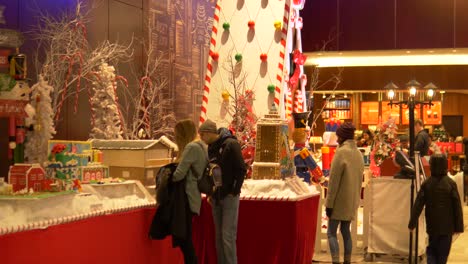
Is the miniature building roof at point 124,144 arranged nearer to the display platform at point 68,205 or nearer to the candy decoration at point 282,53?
the display platform at point 68,205

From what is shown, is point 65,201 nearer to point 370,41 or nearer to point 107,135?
point 107,135

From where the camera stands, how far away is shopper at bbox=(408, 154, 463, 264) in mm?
6691

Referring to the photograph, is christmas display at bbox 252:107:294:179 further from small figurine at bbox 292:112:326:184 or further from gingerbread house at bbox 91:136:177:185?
gingerbread house at bbox 91:136:177:185

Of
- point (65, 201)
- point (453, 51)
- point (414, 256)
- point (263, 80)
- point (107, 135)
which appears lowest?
point (414, 256)

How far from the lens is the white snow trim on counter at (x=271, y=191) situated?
6.67 metres

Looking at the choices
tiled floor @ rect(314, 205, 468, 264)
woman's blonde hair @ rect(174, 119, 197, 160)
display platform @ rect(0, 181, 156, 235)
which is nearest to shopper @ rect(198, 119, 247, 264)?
→ woman's blonde hair @ rect(174, 119, 197, 160)

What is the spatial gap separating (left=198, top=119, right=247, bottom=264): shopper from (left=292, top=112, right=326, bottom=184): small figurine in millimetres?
1955

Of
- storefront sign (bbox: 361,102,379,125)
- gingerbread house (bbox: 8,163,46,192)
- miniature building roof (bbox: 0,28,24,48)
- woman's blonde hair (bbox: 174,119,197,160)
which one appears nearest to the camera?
gingerbread house (bbox: 8,163,46,192)

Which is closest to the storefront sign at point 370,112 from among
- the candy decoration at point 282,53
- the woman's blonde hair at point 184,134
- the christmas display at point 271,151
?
the candy decoration at point 282,53

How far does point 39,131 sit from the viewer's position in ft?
16.5

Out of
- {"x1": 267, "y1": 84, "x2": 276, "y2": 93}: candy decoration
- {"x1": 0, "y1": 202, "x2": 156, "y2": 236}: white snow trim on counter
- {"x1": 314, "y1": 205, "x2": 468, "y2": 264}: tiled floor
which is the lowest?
{"x1": 314, "y1": 205, "x2": 468, "y2": 264}: tiled floor

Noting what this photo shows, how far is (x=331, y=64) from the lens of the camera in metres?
18.9

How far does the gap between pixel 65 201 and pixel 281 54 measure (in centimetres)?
529

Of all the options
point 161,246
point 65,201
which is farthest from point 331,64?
point 65,201
